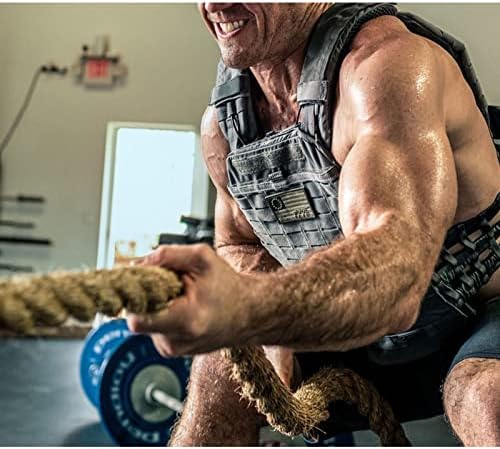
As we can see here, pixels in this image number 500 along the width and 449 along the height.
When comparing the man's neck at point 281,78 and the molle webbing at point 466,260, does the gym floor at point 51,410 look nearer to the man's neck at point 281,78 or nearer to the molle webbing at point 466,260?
the molle webbing at point 466,260

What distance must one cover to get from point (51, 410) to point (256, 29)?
2.17 metres

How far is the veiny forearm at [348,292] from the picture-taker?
0.60 metres

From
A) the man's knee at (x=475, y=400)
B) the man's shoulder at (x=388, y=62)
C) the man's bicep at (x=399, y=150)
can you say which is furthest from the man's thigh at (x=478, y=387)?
the man's shoulder at (x=388, y=62)

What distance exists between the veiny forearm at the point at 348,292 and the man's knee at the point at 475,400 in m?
0.33

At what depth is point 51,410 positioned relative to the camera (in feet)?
9.25

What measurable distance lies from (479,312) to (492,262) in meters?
0.10

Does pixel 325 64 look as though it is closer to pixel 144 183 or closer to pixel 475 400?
pixel 475 400

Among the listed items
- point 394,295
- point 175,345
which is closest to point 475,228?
point 394,295

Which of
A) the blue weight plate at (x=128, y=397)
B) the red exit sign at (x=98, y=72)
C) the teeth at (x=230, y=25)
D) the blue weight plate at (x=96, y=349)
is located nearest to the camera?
the teeth at (x=230, y=25)

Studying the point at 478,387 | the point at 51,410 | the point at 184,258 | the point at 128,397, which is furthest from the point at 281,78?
the point at 51,410

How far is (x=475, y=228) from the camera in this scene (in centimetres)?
113

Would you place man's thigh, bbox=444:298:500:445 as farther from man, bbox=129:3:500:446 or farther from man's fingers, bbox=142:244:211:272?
man's fingers, bbox=142:244:211:272

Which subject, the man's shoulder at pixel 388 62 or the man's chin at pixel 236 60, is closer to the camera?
the man's shoulder at pixel 388 62

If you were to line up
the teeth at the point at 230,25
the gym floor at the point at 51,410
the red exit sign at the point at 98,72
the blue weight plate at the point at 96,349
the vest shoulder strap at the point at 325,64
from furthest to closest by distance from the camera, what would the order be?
the red exit sign at the point at 98,72
the blue weight plate at the point at 96,349
the gym floor at the point at 51,410
the teeth at the point at 230,25
the vest shoulder strap at the point at 325,64
